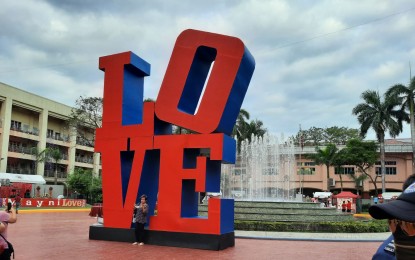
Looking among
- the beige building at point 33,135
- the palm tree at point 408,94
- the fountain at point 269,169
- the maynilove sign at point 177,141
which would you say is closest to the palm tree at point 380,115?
the palm tree at point 408,94

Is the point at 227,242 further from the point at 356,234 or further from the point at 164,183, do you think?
the point at 356,234

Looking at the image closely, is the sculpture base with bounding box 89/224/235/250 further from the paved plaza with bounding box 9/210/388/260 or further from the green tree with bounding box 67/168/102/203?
the green tree with bounding box 67/168/102/203

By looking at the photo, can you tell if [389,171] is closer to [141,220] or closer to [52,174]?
[52,174]

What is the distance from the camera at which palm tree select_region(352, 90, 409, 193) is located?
43.2 meters

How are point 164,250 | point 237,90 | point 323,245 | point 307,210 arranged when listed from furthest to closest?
1. point 307,210
2. point 323,245
3. point 237,90
4. point 164,250

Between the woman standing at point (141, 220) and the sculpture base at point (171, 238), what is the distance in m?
0.20

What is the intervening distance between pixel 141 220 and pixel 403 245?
11709 mm

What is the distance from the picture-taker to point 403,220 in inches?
57.6

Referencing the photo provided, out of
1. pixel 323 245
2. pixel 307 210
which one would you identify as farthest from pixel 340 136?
pixel 323 245

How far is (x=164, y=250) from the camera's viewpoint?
38.4 ft

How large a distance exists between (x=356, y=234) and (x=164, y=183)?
874cm

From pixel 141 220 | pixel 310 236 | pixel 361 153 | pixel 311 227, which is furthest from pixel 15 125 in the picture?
pixel 310 236

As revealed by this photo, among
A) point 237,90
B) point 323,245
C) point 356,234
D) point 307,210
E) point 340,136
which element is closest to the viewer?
point 237,90

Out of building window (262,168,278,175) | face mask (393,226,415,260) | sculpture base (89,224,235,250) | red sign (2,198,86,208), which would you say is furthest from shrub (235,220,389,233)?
red sign (2,198,86,208)
